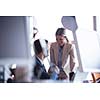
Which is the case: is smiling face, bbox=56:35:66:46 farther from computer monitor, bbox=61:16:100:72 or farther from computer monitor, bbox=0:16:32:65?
computer monitor, bbox=0:16:32:65

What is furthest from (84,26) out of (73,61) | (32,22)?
(32,22)

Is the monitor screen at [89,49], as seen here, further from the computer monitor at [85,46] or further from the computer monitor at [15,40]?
the computer monitor at [15,40]

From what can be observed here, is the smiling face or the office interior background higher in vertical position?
the office interior background

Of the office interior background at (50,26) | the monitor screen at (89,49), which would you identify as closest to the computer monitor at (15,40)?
the office interior background at (50,26)

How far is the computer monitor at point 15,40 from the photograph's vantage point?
1.39 metres

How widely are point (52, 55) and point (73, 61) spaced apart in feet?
0.50

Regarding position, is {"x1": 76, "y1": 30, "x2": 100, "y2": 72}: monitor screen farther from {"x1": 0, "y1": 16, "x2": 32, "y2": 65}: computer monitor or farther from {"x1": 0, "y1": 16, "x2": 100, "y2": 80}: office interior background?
{"x1": 0, "y1": 16, "x2": 32, "y2": 65}: computer monitor

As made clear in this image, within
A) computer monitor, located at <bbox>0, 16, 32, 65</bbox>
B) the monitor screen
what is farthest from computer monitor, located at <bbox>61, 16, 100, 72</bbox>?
computer monitor, located at <bbox>0, 16, 32, 65</bbox>

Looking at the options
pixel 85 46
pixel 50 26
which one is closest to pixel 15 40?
pixel 50 26

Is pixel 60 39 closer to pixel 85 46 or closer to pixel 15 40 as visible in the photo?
pixel 85 46

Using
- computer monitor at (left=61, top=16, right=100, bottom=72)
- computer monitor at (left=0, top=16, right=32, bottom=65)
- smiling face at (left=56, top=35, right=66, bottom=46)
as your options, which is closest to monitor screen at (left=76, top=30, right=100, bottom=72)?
computer monitor at (left=61, top=16, right=100, bottom=72)

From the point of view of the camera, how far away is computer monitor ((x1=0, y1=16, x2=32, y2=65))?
139 centimetres
